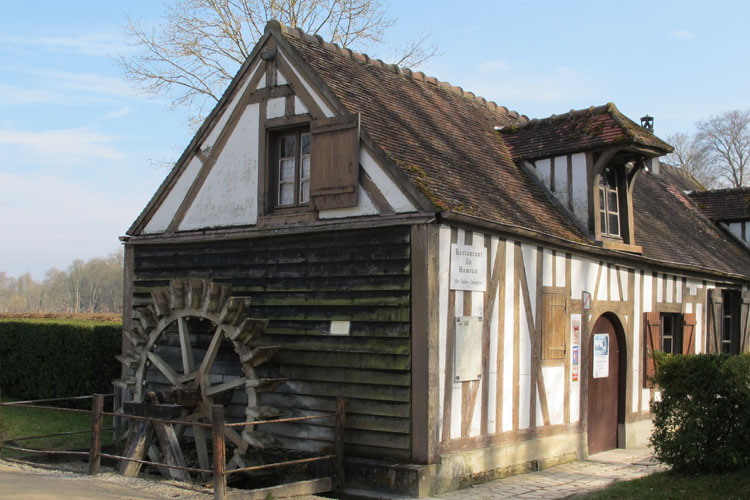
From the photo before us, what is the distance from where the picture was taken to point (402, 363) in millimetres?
8680

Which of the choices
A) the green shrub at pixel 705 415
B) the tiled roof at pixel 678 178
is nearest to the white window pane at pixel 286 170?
the green shrub at pixel 705 415

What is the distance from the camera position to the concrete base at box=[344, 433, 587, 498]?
831cm

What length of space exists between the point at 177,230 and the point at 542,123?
6.03 metres

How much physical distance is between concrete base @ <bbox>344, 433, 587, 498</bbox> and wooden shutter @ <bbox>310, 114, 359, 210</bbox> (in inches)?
121

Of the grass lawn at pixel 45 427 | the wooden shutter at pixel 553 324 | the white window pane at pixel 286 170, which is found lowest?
the grass lawn at pixel 45 427

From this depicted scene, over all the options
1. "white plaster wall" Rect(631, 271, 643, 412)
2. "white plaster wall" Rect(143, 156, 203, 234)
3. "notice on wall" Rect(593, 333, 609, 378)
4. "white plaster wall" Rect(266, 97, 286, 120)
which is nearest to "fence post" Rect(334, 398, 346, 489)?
"white plaster wall" Rect(266, 97, 286, 120)

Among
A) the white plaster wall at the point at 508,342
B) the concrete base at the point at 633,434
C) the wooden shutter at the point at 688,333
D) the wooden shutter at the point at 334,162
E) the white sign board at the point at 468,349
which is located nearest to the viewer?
the white sign board at the point at 468,349

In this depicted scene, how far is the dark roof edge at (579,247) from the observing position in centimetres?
→ 891

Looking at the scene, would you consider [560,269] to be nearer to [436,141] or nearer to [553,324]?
[553,324]

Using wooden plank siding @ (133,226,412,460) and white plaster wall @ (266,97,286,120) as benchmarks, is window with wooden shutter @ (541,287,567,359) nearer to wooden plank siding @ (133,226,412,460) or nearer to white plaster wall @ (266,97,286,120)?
wooden plank siding @ (133,226,412,460)

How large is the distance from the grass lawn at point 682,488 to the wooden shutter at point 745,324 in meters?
7.73

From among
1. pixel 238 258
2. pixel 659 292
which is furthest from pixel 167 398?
pixel 659 292

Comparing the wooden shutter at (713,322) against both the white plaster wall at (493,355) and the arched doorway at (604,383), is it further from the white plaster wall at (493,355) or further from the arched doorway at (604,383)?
the white plaster wall at (493,355)

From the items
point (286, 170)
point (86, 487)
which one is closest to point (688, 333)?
point (286, 170)
